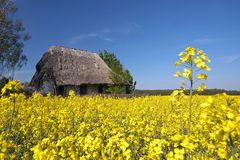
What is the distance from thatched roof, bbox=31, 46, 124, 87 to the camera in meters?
33.3

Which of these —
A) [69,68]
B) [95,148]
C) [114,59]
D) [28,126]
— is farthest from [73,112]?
[114,59]

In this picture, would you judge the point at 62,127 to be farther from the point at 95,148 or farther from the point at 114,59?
the point at 114,59

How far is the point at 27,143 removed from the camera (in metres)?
7.29

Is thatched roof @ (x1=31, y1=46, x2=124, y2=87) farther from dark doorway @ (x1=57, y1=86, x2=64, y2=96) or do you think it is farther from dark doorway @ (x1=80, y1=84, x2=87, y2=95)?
dark doorway @ (x1=80, y1=84, x2=87, y2=95)

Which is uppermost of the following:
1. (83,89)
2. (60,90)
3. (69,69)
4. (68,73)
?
(69,69)

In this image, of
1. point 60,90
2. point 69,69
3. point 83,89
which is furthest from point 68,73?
point 83,89

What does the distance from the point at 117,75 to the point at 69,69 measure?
6.86m

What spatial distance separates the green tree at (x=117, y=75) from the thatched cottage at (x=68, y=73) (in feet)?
2.95

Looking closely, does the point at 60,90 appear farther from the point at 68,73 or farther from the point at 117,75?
the point at 117,75

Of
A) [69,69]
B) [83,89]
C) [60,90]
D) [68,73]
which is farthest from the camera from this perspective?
[83,89]

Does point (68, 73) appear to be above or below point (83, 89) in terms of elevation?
above

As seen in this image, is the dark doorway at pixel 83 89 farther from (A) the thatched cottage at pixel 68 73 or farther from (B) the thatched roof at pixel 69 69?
(B) the thatched roof at pixel 69 69

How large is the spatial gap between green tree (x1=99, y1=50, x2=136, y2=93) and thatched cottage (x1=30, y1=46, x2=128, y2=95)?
900 mm

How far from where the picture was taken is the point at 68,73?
33781 millimetres
